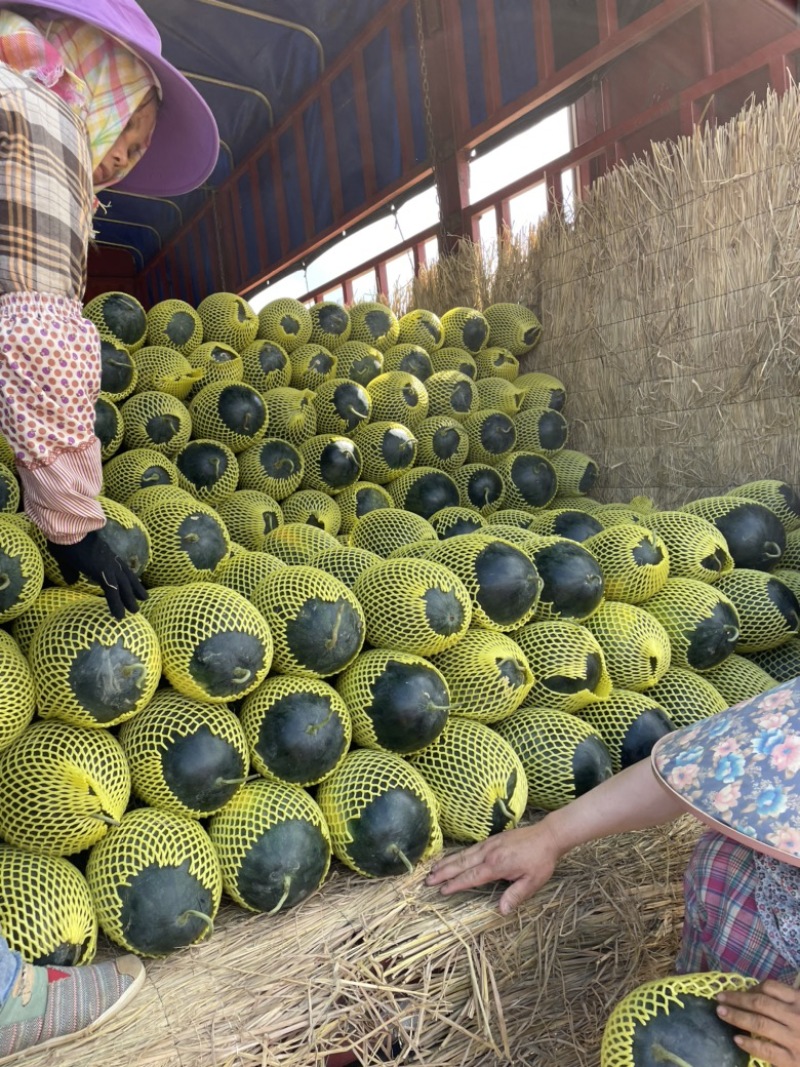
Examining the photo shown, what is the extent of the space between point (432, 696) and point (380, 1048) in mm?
791

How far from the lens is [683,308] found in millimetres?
4145

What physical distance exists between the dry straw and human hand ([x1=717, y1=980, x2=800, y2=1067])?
298 centimetres

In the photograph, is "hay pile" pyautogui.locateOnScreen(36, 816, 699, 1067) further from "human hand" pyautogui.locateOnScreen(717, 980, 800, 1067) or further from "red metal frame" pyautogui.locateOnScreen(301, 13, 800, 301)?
"red metal frame" pyautogui.locateOnScreen(301, 13, 800, 301)

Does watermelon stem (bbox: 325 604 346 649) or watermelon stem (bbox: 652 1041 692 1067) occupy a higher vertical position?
watermelon stem (bbox: 325 604 346 649)

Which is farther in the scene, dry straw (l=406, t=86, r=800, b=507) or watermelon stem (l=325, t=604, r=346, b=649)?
dry straw (l=406, t=86, r=800, b=507)

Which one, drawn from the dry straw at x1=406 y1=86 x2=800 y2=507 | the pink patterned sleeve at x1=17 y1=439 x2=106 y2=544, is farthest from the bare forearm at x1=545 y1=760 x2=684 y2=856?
the dry straw at x1=406 y1=86 x2=800 y2=507

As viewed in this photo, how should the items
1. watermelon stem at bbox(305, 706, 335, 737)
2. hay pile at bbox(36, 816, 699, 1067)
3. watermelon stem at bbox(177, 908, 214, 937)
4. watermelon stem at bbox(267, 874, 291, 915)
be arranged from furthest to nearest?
watermelon stem at bbox(305, 706, 335, 737) → watermelon stem at bbox(267, 874, 291, 915) → watermelon stem at bbox(177, 908, 214, 937) → hay pile at bbox(36, 816, 699, 1067)

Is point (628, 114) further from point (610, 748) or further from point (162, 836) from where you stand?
point (162, 836)

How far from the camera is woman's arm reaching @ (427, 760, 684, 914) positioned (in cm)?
175

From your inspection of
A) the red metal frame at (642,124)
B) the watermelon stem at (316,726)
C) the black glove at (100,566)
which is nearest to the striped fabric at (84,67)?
the black glove at (100,566)

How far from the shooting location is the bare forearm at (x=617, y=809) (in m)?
1.73

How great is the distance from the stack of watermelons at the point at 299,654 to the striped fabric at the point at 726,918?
0.53 meters

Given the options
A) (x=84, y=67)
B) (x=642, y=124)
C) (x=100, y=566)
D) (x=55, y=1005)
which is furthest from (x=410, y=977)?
(x=642, y=124)

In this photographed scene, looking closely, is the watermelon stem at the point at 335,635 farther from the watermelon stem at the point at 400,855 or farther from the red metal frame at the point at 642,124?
the red metal frame at the point at 642,124
